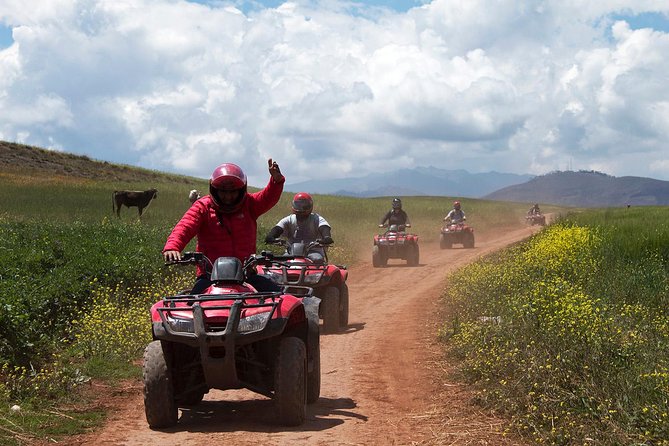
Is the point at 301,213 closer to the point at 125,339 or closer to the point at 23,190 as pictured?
the point at 125,339

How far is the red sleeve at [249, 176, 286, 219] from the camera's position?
7438 millimetres

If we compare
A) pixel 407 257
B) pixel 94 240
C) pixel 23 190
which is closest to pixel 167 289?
pixel 94 240

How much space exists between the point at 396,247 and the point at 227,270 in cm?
1692

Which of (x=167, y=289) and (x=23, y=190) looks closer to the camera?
(x=167, y=289)

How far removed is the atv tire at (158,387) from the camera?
256 inches

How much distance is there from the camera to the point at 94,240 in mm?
16156

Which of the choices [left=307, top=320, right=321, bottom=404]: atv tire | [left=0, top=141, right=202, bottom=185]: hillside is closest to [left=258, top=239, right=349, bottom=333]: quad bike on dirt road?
[left=307, top=320, right=321, bottom=404]: atv tire

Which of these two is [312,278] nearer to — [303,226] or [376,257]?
[303,226]

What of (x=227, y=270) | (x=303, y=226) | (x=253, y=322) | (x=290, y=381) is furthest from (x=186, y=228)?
(x=303, y=226)

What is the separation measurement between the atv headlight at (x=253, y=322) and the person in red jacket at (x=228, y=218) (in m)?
0.81

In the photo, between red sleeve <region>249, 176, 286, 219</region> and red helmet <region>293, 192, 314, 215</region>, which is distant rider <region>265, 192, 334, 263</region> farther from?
red sleeve <region>249, 176, 286, 219</region>

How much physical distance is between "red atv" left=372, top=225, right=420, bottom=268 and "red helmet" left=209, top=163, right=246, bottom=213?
16.4 m

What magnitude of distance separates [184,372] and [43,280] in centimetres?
529

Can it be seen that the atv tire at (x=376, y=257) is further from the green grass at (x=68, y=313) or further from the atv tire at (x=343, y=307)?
the atv tire at (x=343, y=307)
